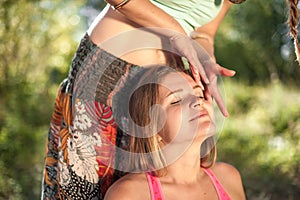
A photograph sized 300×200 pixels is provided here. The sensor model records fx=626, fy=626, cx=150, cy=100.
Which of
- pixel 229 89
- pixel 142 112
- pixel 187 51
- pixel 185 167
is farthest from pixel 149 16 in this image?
pixel 229 89

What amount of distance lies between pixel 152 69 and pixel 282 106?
2626 mm

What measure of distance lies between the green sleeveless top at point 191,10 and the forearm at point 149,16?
0.09 meters

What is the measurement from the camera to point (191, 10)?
159 centimetres

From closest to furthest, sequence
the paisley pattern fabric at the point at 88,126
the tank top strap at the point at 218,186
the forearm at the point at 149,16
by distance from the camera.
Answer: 1. the forearm at the point at 149,16
2. the paisley pattern fabric at the point at 88,126
3. the tank top strap at the point at 218,186

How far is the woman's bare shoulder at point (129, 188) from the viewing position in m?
1.52

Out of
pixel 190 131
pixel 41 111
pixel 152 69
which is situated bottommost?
pixel 41 111

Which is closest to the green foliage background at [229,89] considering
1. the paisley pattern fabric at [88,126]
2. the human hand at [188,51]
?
the paisley pattern fabric at [88,126]

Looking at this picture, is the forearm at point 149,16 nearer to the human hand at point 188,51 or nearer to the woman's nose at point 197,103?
the human hand at point 188,51

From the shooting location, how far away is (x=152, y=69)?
5.08ft

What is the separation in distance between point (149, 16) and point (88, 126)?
0.32m

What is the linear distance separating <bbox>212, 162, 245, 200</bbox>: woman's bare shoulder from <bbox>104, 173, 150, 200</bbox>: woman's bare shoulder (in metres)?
0.26

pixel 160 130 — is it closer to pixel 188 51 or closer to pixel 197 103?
pixel 197 103

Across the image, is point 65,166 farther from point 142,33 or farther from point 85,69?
point 142,33

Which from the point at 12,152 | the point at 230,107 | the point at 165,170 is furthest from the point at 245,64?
the point at 165,170
